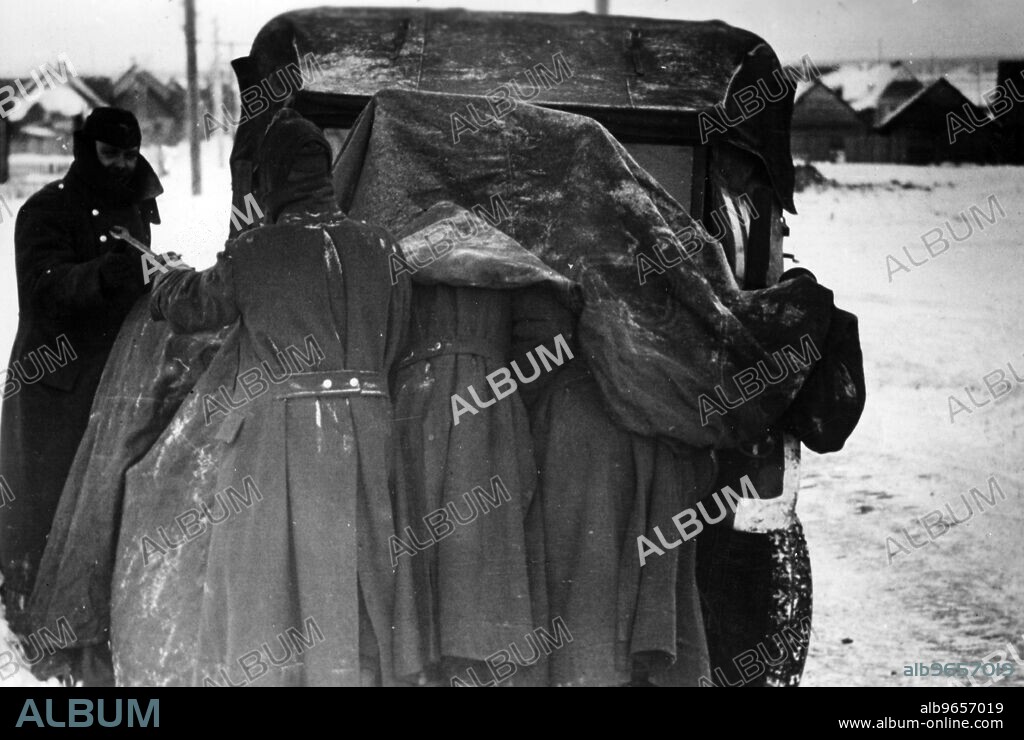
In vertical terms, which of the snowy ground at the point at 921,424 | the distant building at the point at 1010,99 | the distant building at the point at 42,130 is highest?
the distant building at the point at 1010,99

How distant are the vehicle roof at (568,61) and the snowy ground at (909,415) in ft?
1.49

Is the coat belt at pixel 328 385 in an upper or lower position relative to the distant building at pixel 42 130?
lower

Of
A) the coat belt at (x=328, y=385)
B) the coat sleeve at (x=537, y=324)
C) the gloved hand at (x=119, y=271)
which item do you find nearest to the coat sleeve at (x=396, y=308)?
the coat belt at (x=328, y=385)

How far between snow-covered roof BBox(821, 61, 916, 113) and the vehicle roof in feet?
1.15

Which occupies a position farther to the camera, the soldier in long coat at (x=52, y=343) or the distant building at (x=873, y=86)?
the distant building at (x=873, y=86)

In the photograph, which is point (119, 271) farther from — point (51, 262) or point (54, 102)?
point (54, 102)

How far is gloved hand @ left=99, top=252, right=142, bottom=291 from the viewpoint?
177 inches

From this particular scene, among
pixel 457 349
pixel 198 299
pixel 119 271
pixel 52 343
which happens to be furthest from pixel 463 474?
pixel 52 343

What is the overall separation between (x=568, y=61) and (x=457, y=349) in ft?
4.34

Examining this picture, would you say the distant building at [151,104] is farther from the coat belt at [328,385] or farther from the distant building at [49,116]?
the coat belt at [328,385]

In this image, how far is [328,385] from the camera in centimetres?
405

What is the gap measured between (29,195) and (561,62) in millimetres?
1955

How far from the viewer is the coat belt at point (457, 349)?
4191mm
